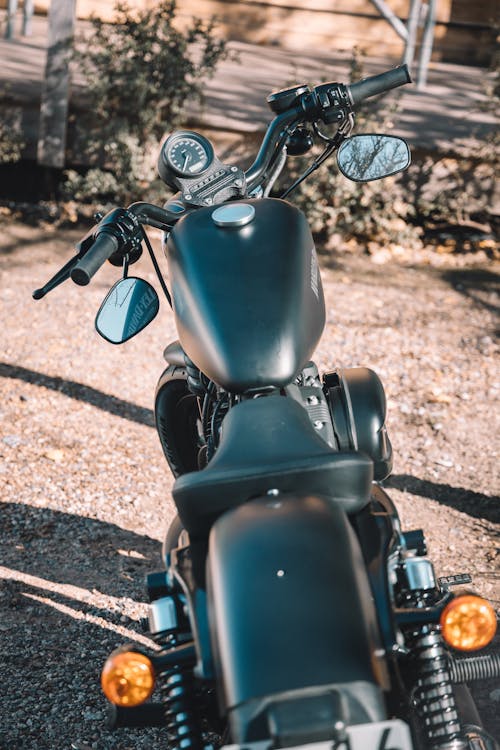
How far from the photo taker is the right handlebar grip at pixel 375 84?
2713mm

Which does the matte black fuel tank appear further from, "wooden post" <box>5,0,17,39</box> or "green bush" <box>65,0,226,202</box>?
"wooden post" <box>5,0,17,39</box>

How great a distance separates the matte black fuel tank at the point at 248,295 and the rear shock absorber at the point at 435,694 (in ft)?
2.05

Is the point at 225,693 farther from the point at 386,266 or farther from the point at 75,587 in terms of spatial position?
the point at 386,266

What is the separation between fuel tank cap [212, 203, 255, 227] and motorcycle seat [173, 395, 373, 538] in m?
0.60

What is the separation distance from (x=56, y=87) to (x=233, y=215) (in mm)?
5250

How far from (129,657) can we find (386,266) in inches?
216

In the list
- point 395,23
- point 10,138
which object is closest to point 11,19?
point 10,138

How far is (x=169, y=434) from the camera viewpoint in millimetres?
2977

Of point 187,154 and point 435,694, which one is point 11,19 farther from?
point 435,694

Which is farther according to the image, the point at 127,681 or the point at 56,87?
the point at 56,87

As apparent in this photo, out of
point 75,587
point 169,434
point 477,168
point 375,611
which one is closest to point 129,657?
point 375,611

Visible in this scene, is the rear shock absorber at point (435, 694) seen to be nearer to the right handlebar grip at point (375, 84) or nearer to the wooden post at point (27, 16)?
the right handlebar grip at point (375, 84)

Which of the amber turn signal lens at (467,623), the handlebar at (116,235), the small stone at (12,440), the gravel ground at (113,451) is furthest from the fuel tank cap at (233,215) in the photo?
the small stone at (12,440)

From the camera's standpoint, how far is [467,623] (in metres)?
1.58
